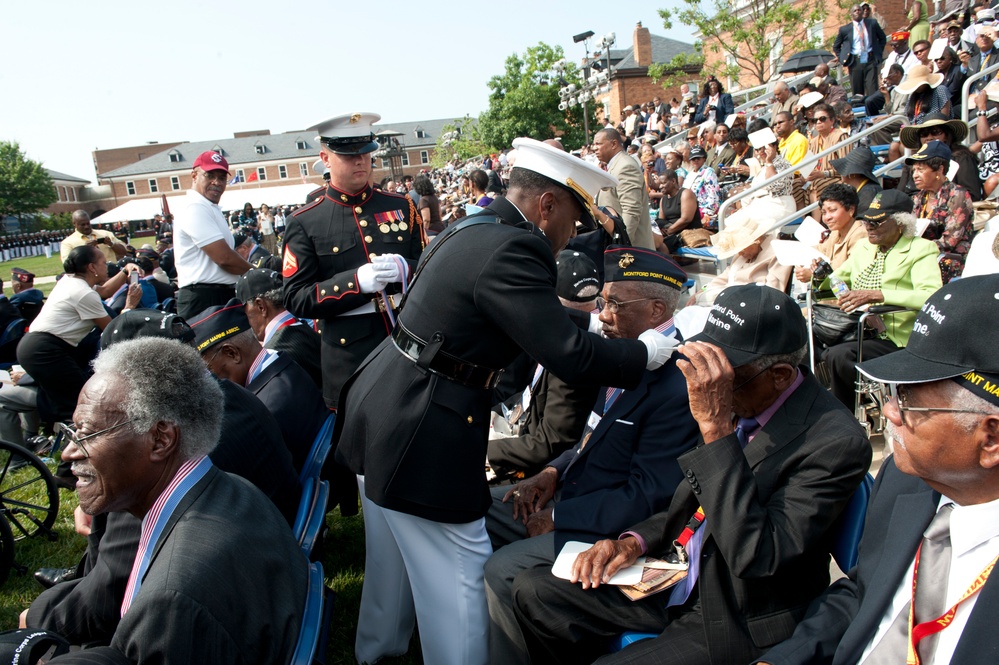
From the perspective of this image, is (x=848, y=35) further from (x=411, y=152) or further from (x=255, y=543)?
(x=411, y=152)

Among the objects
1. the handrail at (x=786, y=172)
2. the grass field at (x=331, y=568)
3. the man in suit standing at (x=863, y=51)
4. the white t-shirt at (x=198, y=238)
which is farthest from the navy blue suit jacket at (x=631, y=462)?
the man in suit standing at (x=863, y=51)

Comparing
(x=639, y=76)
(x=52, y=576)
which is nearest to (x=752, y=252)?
(x=52, y=576)

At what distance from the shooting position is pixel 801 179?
336 inches

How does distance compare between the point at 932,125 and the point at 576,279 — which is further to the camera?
the point at 932,125

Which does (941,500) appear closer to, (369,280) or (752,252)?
(369,280)

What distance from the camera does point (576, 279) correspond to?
12.4 feet

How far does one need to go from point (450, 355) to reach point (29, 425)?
617 cm

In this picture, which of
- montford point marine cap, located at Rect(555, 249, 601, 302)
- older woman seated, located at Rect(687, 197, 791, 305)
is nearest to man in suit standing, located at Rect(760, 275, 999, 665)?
montford point marine cap, located at Rect(555, 249, 601, 302)

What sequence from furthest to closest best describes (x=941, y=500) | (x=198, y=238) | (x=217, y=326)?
(x=198, y=238), (x=217, y=326), (x=941, y=500)

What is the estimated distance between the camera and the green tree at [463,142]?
54719 millimetres

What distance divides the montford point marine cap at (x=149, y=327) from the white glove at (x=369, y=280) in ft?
2.76

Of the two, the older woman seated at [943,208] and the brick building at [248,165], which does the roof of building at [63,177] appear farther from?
the older woman seated at [943,208]

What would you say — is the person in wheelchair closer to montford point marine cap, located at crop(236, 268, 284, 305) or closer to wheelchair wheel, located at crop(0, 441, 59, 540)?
montford point marine cap, located at crop(236, 268, 284, 305)

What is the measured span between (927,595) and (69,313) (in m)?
6.76
